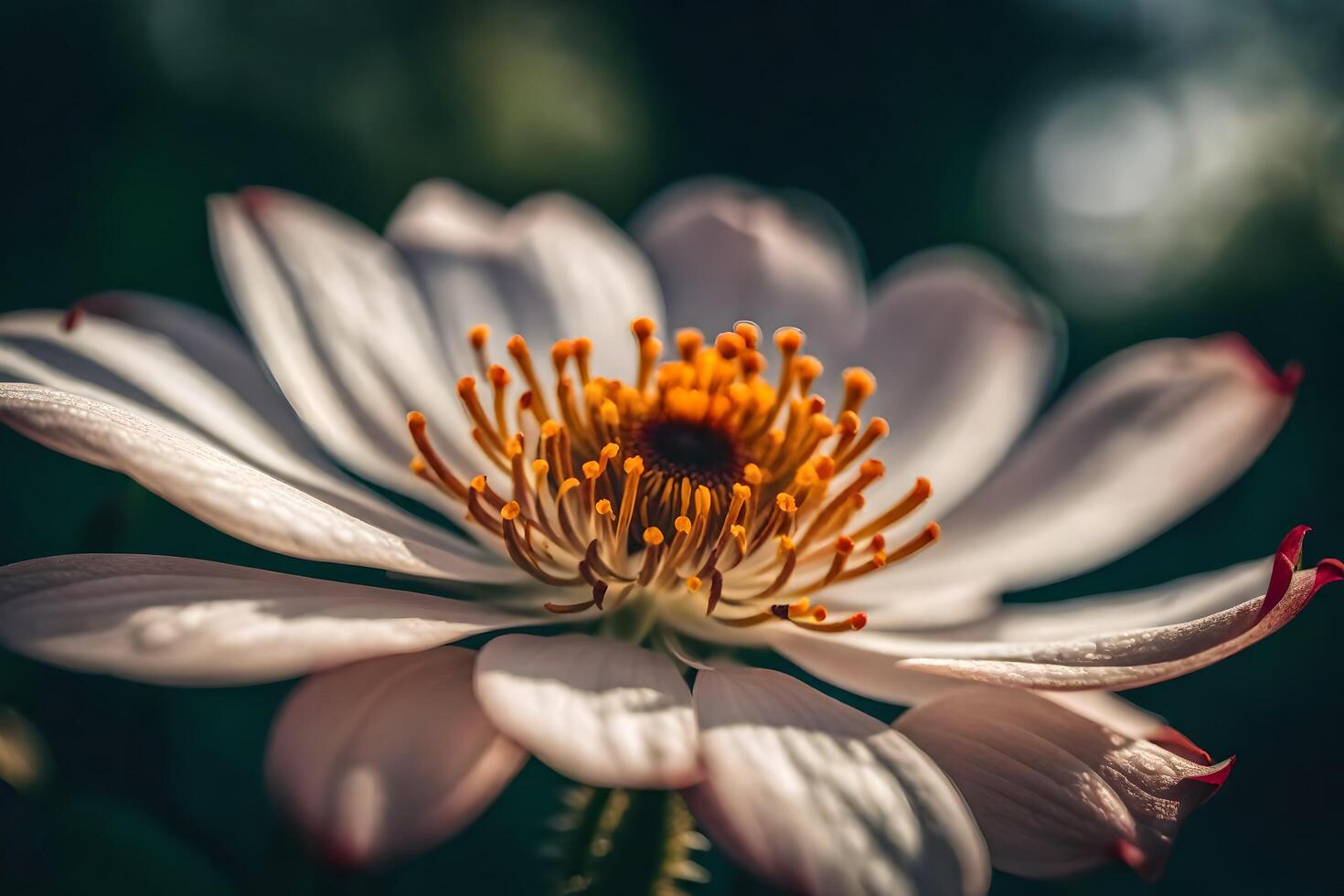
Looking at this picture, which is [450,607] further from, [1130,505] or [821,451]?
[1130,505]

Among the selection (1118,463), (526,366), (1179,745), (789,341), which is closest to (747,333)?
(789,341)

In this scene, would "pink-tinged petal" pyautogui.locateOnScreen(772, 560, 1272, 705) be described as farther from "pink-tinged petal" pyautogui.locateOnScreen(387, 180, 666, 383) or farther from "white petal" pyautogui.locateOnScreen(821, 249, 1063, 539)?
"pink-tinged petal" pyautogui.locateOnScreen(387, 180, 666, 383)

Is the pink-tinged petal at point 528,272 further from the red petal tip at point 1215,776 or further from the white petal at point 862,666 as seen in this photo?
the red petal tip at point 1215,776

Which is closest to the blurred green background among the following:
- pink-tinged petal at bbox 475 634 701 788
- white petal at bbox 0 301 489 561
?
white petal at bbox 0 301 489 561

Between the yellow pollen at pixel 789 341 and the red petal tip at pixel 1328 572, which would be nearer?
the red petal tip at pixel 1328 572

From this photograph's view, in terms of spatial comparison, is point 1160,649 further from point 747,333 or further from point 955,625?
point 747,333

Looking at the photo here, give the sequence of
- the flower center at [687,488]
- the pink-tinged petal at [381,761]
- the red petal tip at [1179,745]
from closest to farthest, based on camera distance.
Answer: the pink-tinged petal at [381,761]
the red petal tip at [1179,745]
the flower center at [687,488]

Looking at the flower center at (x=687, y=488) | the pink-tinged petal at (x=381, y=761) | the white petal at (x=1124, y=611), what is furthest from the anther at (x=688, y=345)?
the pink-tinged petal at (x=381, y=761)
